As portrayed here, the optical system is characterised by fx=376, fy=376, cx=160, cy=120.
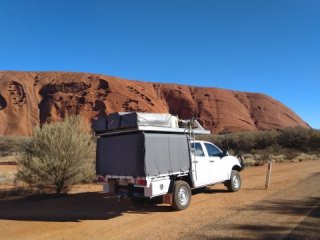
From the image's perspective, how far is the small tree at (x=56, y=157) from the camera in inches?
558

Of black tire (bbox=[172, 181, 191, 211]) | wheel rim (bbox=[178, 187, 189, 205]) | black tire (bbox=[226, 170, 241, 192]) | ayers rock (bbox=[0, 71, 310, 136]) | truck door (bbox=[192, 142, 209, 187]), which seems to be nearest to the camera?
black tire (bbox=[172, 181, 191, 211])

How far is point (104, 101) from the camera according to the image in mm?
77188

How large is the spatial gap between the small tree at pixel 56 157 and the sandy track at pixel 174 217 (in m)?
1.11

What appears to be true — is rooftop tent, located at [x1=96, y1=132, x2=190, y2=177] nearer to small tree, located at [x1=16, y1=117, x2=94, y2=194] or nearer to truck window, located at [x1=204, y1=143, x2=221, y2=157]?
truck window, located at [x1=204, y1=143, x2=221, y2=157]

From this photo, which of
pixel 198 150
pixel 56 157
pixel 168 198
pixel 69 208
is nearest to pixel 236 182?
pixel 198 150

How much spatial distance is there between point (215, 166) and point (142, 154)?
374 cm

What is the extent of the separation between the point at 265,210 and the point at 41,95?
75.1 metres

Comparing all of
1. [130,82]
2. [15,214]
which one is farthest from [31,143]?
[130,82]

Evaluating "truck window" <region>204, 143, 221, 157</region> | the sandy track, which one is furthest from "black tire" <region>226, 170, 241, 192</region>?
"truck window" <region>204, 143, 221, 157</region>

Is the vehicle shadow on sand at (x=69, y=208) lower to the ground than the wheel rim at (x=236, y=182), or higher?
lower

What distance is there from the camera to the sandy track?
7.87 metres

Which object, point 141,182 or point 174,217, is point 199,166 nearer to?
point 174,217

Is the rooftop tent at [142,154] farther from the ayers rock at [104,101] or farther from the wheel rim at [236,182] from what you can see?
the ayers rock at [104,101]

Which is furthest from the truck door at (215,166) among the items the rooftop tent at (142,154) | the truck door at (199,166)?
the rooftop tent at (142,154)
